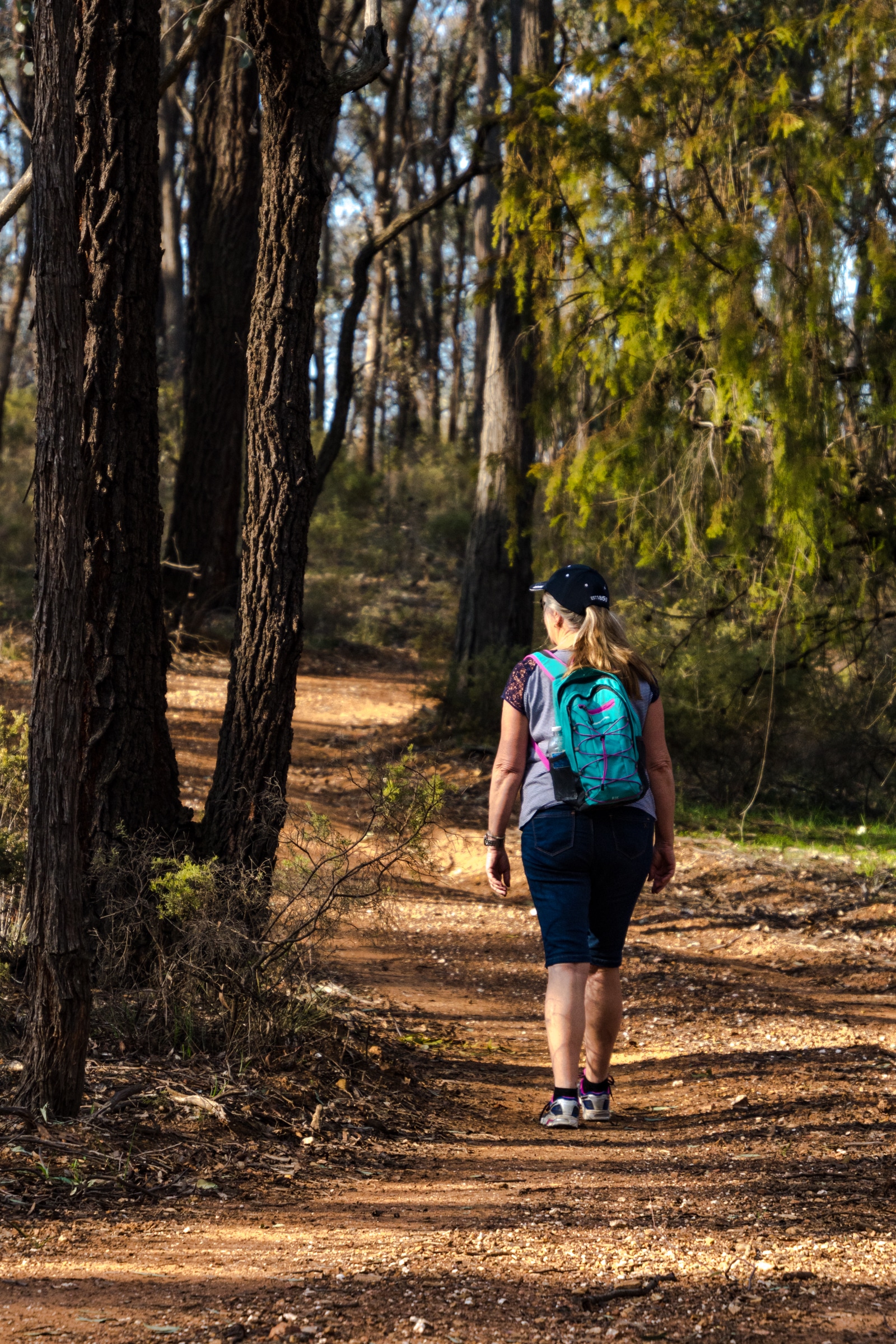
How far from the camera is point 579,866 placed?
12.6 feet

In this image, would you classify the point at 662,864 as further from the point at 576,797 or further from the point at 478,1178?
the point at 478,1178

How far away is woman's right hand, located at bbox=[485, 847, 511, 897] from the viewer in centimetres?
399

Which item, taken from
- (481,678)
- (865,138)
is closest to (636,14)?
(865,138)

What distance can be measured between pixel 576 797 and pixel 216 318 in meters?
11.9

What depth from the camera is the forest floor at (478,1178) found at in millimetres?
2455

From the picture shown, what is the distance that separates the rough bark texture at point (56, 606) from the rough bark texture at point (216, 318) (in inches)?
424

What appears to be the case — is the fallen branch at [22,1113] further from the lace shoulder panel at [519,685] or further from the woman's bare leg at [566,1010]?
the lace shoulder panel at [519,685]

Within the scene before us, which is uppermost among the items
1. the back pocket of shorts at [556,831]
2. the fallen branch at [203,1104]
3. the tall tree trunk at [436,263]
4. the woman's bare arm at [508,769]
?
the tall tree trunk at [436,263]

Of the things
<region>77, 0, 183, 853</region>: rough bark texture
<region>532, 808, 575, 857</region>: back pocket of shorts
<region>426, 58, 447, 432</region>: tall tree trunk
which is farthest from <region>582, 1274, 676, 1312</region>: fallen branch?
<region>426, 58, 447, 432</region>: tall tree trunk

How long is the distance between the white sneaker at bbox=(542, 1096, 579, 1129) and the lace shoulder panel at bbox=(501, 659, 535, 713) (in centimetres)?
126

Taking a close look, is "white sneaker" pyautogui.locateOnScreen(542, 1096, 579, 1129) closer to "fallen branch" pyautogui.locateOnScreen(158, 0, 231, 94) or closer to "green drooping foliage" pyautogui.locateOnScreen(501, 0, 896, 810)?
"green drooping foliage" pyautogui.locateOnScreen(501, 0, 896, 810)

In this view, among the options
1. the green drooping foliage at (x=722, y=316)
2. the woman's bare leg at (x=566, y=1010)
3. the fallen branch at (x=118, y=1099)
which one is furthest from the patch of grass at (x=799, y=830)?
the fallen branch at (x=118, y=1099)

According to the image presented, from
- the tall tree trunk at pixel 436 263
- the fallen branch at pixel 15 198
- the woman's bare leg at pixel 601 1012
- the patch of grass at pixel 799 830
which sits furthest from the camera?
the tall tree trunk at pixel 436 263

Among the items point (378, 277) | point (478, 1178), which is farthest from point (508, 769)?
point (378, 277)
